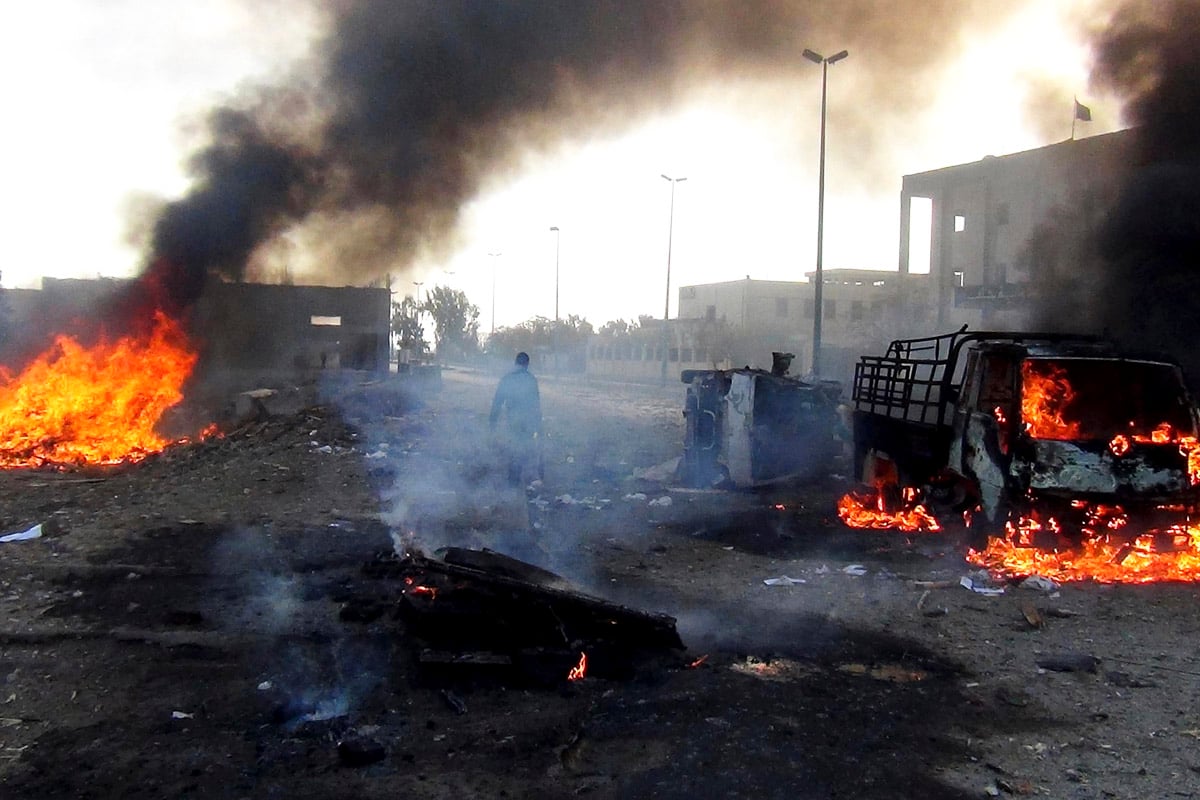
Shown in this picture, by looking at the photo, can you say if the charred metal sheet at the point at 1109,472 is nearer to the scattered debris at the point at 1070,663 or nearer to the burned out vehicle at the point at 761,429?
the scattered debris at the point at 1070,663

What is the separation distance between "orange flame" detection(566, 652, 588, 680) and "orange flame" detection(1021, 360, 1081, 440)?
13.5ft

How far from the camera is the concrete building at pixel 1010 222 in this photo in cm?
1444

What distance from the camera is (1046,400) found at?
22.9 feet

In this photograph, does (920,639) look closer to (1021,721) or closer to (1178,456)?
(1021,721)

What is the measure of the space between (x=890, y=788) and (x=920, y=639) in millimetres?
2193

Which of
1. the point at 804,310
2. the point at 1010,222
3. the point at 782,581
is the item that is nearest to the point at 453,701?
the point at 782,581

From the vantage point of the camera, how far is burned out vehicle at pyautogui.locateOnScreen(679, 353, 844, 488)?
10.7 meters

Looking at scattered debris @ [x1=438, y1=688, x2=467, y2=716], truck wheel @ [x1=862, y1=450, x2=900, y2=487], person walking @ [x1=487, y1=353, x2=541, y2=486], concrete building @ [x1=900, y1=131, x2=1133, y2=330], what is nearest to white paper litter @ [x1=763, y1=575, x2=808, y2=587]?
truck wheel @ [x1=862, y1=450, x2=900, y2=487]

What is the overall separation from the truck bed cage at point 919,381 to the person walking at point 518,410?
3683mm

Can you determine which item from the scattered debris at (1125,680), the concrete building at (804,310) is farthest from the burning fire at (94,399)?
the concrete building at (804,310)

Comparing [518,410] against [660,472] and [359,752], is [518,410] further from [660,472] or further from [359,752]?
[359,752]

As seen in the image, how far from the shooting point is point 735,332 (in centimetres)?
4516

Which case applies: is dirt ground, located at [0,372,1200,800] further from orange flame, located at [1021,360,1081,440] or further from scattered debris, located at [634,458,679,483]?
scattered debris, located at [634,458,679,483]

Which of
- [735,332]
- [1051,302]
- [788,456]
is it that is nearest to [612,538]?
[788,456]
